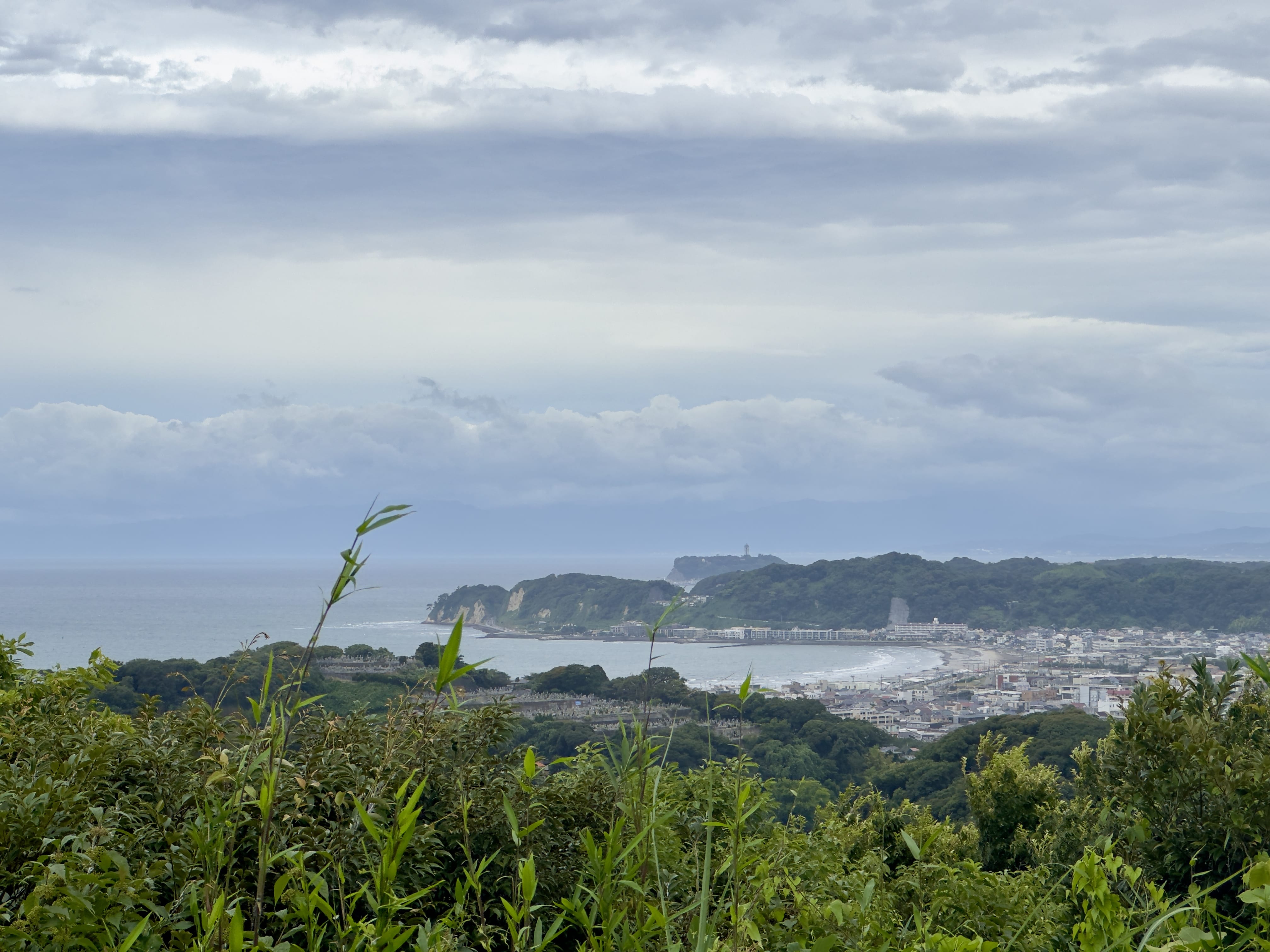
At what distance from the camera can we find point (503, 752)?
3244 millimetres

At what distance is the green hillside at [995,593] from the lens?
5716 cm

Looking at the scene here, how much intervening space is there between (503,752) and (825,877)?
1.21m

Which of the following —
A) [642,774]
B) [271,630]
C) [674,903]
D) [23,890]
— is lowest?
[674,903]

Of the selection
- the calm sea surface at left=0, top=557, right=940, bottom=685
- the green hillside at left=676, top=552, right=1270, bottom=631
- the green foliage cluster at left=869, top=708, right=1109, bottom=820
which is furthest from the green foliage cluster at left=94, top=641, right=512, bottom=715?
the green hillside at left=676, top=552, right=1270, bottom=631

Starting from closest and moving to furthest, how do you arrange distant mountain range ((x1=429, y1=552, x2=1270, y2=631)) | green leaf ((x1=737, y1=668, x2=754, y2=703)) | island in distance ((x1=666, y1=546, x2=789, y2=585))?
1. green leaf ((x1=737, y1=668, x2=754, y2=703))
2. distant mountain range ((x1=429, y1=552, x2=1270, y2=631))
3. island in distance ((x1=666, y1=546, x2=789, y2=585))

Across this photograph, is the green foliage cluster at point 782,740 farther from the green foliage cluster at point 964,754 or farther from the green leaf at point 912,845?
the green leaf at point 912,845

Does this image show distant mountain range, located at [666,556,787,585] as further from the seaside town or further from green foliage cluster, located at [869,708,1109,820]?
green foliage cluster, located at [869,708,1109,820]

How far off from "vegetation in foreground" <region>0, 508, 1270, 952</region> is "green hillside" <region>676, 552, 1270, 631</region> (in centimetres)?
5183

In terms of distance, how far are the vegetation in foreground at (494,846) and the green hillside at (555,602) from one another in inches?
1577

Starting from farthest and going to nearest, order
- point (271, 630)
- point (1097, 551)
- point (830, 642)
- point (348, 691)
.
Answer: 1. point (1097, 551)
2. point (830, 642)
3. point (348, 691)
4. point (271, 630)

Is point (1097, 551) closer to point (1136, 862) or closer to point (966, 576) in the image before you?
point (966, 576)

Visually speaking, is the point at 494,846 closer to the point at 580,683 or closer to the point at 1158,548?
the point at 580,683

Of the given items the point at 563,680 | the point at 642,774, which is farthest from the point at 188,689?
the point at 563,680

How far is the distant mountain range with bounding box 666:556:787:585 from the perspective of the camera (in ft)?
230
